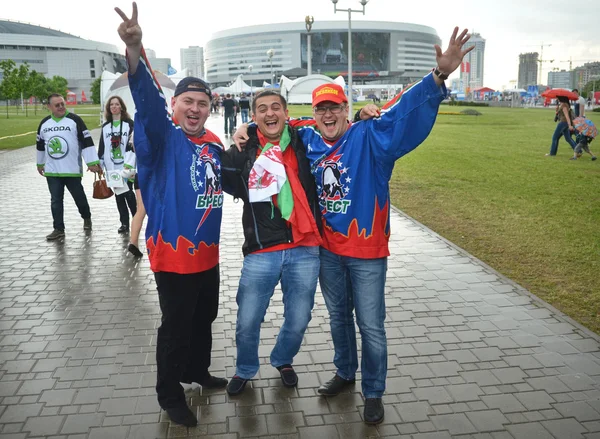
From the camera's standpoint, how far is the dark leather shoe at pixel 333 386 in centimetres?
383

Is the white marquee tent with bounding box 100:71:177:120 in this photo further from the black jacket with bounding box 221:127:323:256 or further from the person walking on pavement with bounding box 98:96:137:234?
the black jacket with bounding box 221:127:323:256

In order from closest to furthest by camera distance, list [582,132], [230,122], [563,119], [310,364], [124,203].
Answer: [310,364] < [124,203] < [582,132] < [563,119] < [230,122]

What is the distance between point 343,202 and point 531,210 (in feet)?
23.6

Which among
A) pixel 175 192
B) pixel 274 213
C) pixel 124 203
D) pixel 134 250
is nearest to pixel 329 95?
pixel 274 213

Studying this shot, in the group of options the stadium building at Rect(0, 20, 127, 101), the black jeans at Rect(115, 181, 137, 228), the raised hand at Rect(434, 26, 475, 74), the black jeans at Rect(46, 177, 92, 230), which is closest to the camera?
the raised hand at Rect(434, 26, 475, 74)

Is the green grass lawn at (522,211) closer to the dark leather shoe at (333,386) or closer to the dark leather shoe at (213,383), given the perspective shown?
the dark leather shoe at (333,386)

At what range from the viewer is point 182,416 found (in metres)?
3.46

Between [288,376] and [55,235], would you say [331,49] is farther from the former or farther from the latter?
[288,376]

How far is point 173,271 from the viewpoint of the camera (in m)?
3.36

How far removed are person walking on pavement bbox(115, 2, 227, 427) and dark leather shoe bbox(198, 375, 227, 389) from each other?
0.38m

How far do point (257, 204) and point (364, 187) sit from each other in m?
0.66

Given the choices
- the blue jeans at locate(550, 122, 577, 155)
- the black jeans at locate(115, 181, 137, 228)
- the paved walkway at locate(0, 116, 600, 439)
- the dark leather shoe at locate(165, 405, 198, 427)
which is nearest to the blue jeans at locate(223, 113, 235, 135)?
the blue jeans at locate(550, 122, 577, 155)

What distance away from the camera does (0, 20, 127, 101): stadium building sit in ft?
382

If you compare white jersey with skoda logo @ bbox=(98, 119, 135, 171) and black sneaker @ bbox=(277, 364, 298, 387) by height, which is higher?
white jersey with skoda logo @ bbox=(98, 119, 135, 171)
